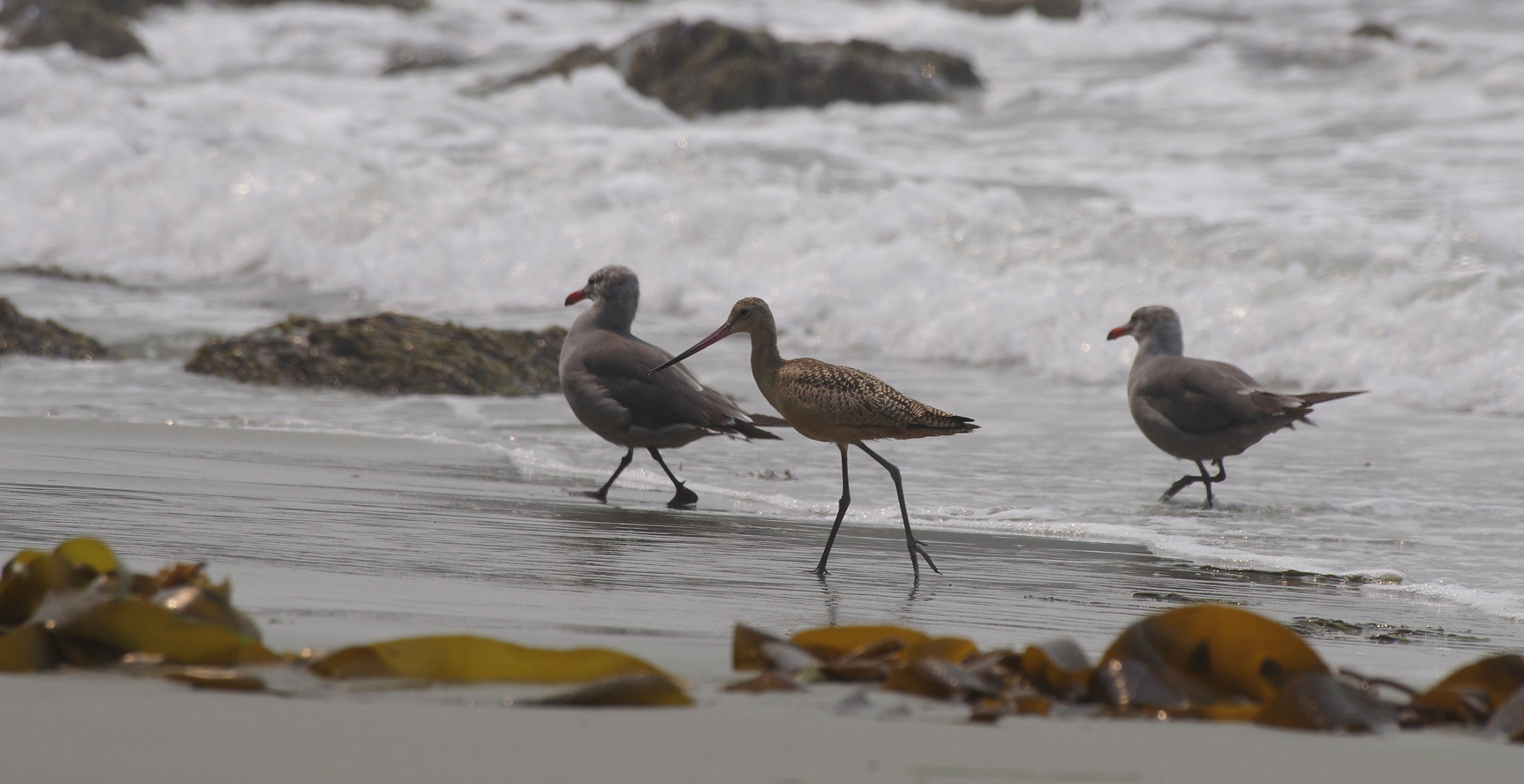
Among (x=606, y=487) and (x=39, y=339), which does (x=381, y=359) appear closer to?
(x=39, y=339)

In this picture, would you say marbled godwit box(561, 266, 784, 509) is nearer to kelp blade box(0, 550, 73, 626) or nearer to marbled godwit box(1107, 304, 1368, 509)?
marbled godwit box(1107, 304, 1368, 509)

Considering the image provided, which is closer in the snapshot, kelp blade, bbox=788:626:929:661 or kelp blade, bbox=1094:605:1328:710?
kelp blade, bbox=1094:605:1328:710

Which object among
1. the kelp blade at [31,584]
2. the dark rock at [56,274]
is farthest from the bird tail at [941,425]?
the dark rock at [56,274]

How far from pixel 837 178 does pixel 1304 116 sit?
5.47 meters

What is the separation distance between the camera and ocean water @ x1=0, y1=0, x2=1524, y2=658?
5.91 meters

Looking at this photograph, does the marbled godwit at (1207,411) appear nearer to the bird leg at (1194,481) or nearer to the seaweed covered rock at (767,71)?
the bird leg at (1194,481)

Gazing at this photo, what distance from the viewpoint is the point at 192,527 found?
155 inches

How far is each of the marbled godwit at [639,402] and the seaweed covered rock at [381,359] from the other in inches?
86.7

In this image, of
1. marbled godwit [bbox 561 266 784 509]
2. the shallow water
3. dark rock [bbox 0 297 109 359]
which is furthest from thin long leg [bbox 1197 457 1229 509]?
dark rock [bbox 0 297 109 359]

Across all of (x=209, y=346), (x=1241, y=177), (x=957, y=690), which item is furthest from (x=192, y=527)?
(x=1241, y=177)

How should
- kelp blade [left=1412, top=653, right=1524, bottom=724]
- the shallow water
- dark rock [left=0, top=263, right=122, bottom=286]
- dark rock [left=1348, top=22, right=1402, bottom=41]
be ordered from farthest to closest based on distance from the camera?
1. dark rock [left=1348, top=22, right=1402, bottom=41]
2. dark rock [left=0, top=263, right=122, bottom=286]
3. the shallow water
4. kelp blade [left=1412, top=653, right=1524, bottom=724]

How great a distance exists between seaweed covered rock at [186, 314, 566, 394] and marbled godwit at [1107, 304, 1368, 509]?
3337 mm

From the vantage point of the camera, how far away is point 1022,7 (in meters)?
25.6

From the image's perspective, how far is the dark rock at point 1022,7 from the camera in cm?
2414
